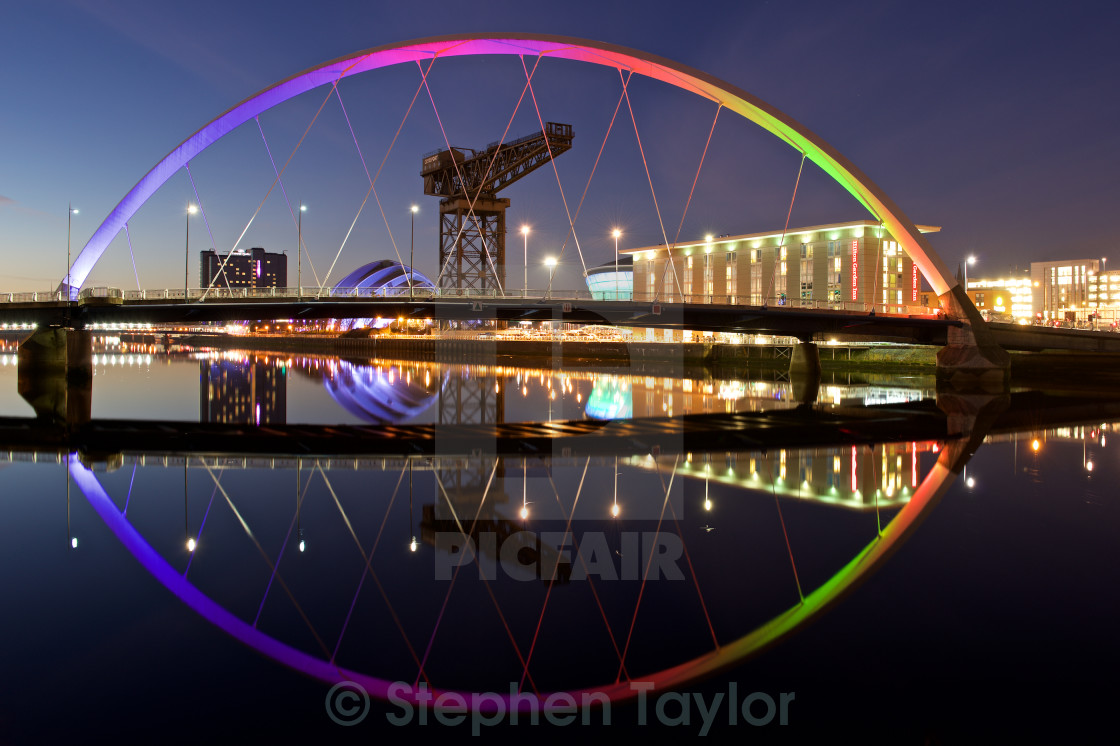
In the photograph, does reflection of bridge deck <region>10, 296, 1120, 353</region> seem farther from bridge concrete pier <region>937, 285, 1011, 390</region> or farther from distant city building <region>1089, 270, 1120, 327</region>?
distant city building <region>1089, 270, 1120, 327</region>

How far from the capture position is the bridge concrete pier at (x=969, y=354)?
134ft

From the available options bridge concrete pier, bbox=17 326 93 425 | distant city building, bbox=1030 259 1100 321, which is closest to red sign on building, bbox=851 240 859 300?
bridge concrete pier, bbox=17 326 93 425

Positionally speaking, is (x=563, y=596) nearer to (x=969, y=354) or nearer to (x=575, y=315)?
(x=575, y=315)

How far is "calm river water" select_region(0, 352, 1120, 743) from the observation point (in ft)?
17.6

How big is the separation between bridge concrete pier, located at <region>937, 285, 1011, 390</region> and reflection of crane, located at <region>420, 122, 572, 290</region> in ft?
95.8

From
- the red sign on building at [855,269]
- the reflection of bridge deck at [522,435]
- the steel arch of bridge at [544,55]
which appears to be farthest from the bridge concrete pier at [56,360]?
the red sign on building at [855,269]

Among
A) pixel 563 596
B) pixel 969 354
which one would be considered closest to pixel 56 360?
pixel 563 596

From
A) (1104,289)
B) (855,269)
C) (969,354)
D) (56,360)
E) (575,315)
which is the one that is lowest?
(56,360)

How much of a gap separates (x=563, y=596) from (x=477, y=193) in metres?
48.3

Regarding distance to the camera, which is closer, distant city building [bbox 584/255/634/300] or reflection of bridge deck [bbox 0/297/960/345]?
reflection of bridge deck [bbox 0/297/960/345]

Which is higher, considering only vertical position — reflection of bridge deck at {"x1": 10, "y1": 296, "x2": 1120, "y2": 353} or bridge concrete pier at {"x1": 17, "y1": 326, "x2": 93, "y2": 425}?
reflection of bridge deck at {"x1": 10, "y1": 296, "x2": 1120, "y2": 353}

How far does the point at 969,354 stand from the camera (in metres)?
41.7

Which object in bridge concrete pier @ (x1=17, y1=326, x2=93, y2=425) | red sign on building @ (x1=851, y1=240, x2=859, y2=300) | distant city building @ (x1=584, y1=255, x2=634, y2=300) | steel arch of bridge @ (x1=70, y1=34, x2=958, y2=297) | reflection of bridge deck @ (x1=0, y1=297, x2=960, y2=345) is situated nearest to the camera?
steel arch of bridge @ (x1=70, y1=34, x2=958, y2=297)

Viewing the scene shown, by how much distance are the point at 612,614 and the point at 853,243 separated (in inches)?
2817
